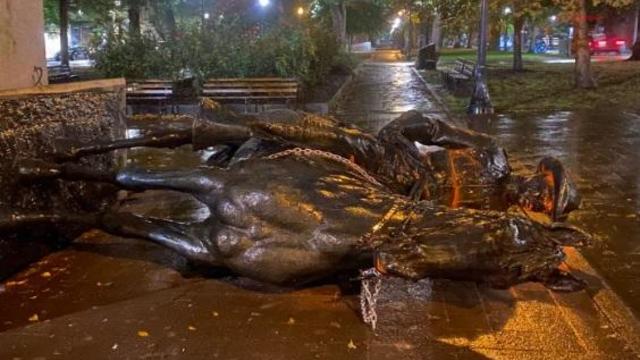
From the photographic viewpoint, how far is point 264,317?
423 centimetres

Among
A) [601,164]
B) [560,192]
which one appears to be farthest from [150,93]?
[560,192]

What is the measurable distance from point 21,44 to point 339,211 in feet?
11.7

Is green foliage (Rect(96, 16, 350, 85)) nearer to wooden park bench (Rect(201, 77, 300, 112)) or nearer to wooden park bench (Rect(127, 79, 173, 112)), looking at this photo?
wooden park bench (Rect(201, 77, 300, 112))

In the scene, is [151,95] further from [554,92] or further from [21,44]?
[554,92]

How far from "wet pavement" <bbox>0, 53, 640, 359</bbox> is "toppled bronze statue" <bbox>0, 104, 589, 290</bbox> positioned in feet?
0.82

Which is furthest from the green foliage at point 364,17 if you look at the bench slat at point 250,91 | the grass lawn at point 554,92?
the bench slat at point 250,91

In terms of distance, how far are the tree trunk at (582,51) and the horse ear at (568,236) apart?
767 inches

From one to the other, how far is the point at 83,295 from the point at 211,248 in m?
0.91

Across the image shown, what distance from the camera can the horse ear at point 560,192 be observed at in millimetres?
4848

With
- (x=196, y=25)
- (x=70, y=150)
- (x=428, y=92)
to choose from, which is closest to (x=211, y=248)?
(x=70, y=150)

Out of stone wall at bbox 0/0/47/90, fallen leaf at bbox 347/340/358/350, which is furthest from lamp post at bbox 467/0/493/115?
fallen leaf at bbox 347/340/358/350

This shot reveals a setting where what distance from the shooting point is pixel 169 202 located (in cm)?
673

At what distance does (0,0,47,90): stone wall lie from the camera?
5.93m

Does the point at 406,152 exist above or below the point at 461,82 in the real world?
below
